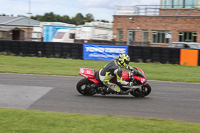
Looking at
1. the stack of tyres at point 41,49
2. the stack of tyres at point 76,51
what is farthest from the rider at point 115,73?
the stack of tyres at point 41,49

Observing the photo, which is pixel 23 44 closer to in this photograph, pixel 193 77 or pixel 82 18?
pixel 193 77

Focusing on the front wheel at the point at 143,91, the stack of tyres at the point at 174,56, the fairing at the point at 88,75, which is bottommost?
the front wheel at the point at 143,91

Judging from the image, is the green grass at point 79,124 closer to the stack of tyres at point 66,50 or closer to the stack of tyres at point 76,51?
the stack of tyres at point 76,51

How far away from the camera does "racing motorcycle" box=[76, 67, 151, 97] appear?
945 cm

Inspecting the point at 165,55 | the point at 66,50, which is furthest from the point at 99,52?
the point at 165,55

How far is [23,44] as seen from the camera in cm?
2253

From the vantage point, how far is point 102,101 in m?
9.21

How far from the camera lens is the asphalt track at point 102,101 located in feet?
26.2

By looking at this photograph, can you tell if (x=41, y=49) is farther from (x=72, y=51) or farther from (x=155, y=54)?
(x=155, y=54)

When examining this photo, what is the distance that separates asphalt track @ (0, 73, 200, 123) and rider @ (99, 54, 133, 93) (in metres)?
0.45

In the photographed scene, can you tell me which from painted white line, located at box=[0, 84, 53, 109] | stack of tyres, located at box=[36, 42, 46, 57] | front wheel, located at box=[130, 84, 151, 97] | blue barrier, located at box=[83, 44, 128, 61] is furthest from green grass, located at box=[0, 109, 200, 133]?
stack of tyres, located at box=[36, 42, 46, 57]

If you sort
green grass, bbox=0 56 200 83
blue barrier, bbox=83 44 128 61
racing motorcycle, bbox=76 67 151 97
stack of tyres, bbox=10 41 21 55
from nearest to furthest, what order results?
racing motorcycle, bbox=76 67 151 97 → green grass, bbox=0 56 200 83 → blue barrier, bbox=83 44 128 61 → stack of tyres, bbox=10 41 21 55

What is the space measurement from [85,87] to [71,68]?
792 cm

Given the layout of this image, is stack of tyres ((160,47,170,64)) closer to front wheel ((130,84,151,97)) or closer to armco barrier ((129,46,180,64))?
armco barrier ((129,46,180,64))
